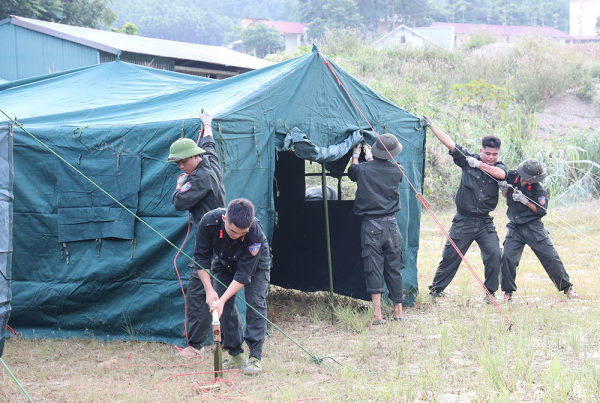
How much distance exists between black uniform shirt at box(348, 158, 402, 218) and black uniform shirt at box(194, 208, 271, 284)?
170 centimetres

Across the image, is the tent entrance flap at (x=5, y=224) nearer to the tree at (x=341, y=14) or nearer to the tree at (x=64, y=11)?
the tree at (x=64, y=11)

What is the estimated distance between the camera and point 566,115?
1889cm

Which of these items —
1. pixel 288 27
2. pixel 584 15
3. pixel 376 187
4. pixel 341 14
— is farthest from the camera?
pixel 584 15

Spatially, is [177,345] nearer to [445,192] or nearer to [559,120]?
[445,192]

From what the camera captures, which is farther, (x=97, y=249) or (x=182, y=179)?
(x=97, y=249)

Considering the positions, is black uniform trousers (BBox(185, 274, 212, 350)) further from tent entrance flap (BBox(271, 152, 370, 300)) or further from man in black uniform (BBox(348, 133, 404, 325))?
tent entrance flap (BBox(271, 152, 370, 300))

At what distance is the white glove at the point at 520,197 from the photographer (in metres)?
5.97

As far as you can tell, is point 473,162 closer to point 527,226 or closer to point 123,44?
point 527,226

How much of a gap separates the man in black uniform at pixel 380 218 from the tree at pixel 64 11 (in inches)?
532

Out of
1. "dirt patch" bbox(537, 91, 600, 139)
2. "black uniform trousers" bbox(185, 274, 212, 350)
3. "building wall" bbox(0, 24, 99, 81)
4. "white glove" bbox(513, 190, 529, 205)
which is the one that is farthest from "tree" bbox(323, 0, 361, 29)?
"black uniform trousers" bbox(185, 274, 212, 350)

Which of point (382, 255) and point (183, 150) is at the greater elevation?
point (183, 150)

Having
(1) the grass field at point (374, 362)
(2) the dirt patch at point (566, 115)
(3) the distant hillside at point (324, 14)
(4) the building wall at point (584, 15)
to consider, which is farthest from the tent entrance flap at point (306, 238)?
(4) the building wall at point (584, 15)

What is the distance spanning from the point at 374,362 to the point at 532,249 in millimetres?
2723

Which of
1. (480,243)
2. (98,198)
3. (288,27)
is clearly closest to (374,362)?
(480,243)
